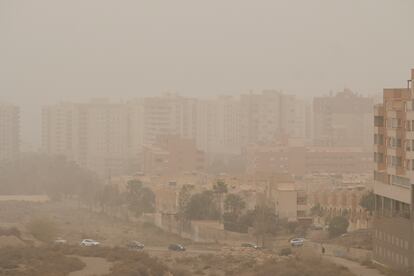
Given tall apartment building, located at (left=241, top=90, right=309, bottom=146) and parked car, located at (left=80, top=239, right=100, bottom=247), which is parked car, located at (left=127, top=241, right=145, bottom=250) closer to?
parked car, located at (left=80, top=239, right=100, bottom=247)

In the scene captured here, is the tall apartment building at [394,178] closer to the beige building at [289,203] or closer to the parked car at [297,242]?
the parked car at [297,242]

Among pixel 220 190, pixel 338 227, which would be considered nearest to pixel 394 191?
pixel 338 227

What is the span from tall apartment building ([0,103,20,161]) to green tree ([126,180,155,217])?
1361 cm

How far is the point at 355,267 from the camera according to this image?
8.93 meters

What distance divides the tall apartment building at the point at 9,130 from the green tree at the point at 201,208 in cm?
1656

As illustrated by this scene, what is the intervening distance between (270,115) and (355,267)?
24432mm

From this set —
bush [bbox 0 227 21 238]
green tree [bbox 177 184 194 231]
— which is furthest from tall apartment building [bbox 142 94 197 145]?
bush [bbox 0 227 21 238]

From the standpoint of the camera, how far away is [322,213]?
13.8 m

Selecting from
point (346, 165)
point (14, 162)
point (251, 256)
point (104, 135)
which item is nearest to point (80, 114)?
point (104, 135)

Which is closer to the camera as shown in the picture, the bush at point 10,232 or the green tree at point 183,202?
the bush at point 10,232

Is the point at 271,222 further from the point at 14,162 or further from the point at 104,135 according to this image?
the point at 104,135

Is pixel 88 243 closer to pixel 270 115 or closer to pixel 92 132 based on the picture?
pixel 92 132

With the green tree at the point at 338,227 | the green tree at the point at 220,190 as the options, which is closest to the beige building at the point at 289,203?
the green tree at the point at 220,190

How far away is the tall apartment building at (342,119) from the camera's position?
30250 mm
